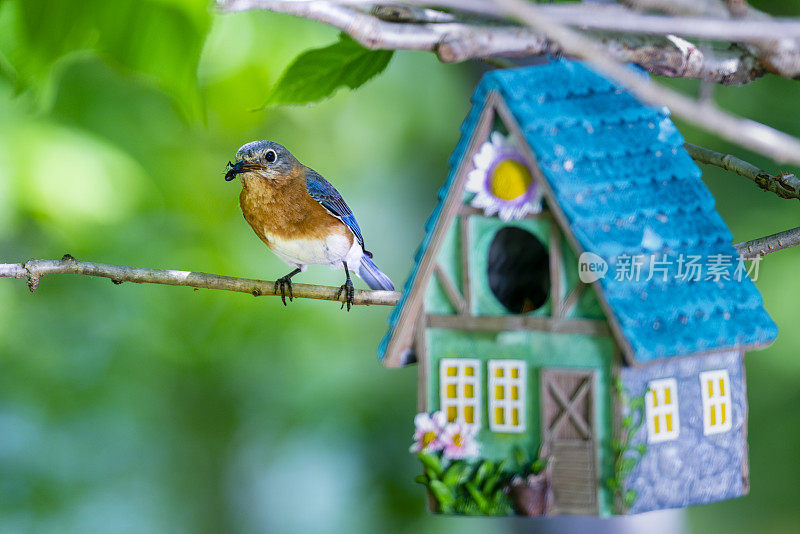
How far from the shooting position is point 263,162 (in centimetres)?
120

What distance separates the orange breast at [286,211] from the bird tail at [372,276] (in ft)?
0.43

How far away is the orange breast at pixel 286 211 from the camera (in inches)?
49.6

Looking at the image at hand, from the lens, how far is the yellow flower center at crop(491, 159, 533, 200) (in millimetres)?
1109

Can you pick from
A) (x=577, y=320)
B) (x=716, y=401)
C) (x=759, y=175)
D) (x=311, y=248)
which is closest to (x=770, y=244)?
(x=759, y=175)

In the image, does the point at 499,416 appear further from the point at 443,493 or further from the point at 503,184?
the point at 503,184

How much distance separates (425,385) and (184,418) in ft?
8.98

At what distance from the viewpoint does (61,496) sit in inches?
134

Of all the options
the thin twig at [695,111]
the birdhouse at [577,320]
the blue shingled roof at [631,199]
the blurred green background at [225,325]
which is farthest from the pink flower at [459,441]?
the blurred green background at [225,325]

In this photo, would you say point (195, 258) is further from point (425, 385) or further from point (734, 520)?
point (734, 520)

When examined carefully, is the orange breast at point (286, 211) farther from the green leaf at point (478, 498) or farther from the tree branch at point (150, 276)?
the green leaf at point (478, 498)

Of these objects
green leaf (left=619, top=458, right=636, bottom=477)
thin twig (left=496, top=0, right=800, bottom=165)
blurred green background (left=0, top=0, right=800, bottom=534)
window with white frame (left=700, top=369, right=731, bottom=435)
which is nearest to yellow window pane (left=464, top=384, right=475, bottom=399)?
green leaf (left=619, top=458, right=636, bottom=477)

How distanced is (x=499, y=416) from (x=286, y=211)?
443 millimetres

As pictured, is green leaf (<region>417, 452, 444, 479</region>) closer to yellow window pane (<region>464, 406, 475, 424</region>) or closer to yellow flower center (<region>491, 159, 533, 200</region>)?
yellow window pane (<region>464, 406, 475, 424</region>)

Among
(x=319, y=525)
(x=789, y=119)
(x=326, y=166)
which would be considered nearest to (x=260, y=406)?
(x=319, y=525)
